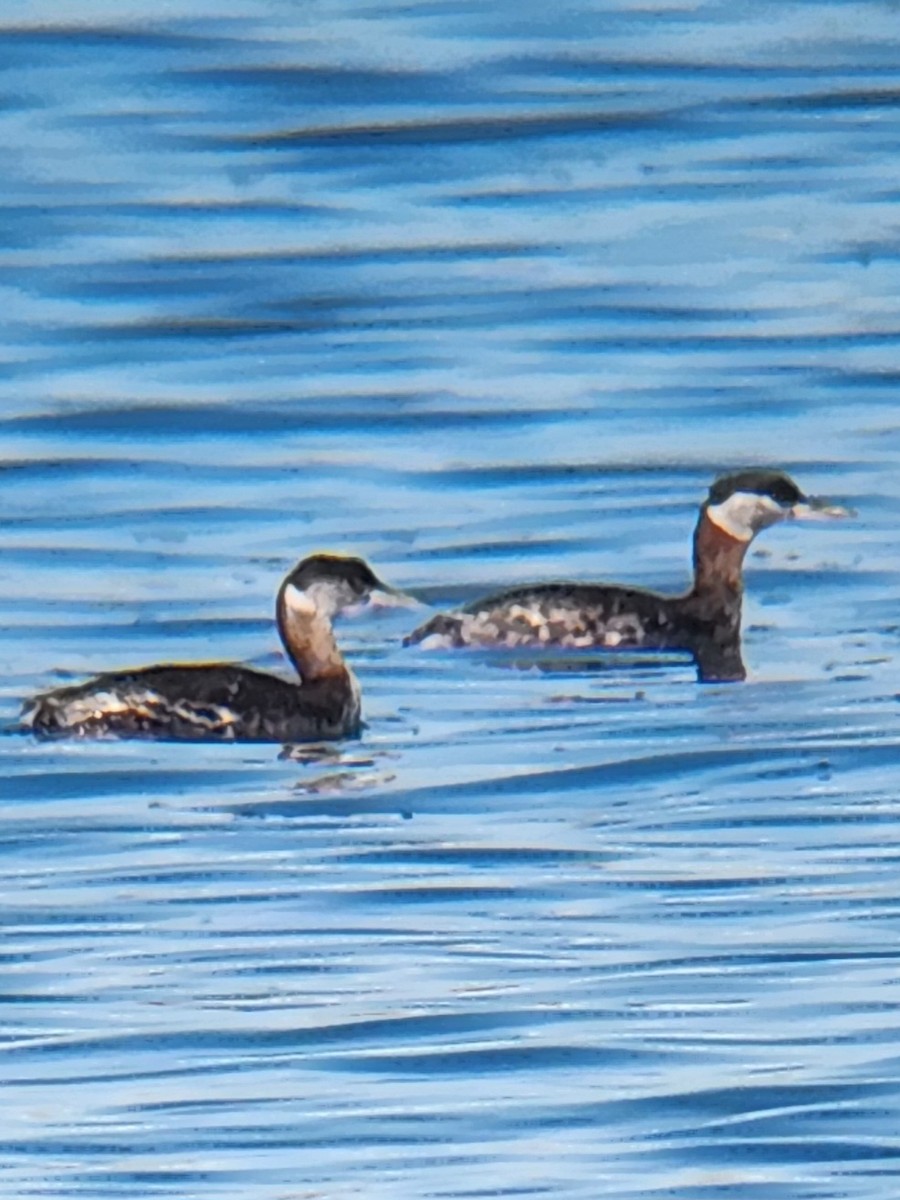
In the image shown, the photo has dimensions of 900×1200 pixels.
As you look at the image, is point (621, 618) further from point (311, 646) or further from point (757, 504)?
point (311, 646)

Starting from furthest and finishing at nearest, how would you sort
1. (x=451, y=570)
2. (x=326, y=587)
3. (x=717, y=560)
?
(x=451, y=570)
(x=717, y=560)
(x=326, y=587)

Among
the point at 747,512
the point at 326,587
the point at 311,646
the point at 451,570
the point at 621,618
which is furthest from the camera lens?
the point at 451,570

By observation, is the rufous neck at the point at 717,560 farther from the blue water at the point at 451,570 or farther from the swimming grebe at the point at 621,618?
the blue water at the point at 451,570

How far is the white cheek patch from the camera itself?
1224 cm

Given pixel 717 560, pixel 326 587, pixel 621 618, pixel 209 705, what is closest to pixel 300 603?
pixel 326 587

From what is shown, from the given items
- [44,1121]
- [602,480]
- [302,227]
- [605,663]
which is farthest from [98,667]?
[302,227]

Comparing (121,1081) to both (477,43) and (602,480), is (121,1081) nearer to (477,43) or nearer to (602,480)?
(602,480)

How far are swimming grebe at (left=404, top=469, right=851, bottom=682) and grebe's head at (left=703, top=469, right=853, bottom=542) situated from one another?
146mm

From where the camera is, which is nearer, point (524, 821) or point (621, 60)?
point (524, 821)

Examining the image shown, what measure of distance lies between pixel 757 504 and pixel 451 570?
49.4 inches

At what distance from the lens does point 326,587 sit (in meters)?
12.3

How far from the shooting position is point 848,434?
1802cm

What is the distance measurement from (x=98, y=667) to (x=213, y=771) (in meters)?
1.86

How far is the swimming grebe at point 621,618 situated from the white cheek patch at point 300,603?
2.53 feet
